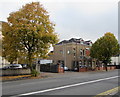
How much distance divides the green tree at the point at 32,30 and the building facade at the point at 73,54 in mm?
23598

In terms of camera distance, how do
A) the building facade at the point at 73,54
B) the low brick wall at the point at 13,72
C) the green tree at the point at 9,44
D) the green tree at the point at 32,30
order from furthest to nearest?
the building facade at the point at 73,54, the low brick wall at the point at 13,72, the green tree at the point at 9,44, the green tree at the point at 32,30

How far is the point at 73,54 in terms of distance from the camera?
43.4 metres

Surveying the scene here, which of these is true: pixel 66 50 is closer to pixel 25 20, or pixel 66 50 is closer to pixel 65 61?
pixel 65 61

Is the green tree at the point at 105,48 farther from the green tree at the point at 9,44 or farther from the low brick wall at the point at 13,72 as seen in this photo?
the green tree at the point at 9,44

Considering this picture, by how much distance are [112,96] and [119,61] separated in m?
66.1

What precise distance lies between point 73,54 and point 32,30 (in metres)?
26.3

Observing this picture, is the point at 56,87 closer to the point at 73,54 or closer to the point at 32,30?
the point at 32,30

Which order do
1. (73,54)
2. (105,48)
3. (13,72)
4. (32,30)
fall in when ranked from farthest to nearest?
1. (73,54)
2. (105,48)
3. (13,72)
4. (32,30)

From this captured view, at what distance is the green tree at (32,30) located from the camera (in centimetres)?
1842

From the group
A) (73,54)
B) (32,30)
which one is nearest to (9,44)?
(32,30)

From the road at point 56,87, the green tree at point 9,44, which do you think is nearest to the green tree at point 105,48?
the road at point 56,87

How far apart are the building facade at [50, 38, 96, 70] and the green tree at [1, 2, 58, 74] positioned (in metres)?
23.6

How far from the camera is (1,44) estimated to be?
2048cm

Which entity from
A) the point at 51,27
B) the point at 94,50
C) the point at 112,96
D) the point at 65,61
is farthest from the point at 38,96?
the point at 65,61
